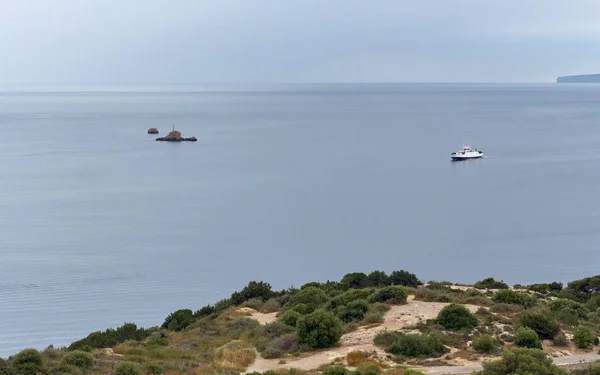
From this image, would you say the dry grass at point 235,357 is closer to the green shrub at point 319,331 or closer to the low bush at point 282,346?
the low bush at point 282,346

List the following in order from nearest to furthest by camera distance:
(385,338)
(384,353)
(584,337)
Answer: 1. (384,353)
2. (584,337)
3. (385,338)

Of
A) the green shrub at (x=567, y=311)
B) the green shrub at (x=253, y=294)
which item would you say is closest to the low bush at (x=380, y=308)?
the green shrub at (x=567, y=311)

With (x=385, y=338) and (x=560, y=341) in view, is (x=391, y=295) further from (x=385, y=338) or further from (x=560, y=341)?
(x=560, y=341)

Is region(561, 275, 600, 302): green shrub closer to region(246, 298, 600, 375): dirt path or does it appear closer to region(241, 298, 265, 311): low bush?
region(246, 298, 600, 375): dirt path

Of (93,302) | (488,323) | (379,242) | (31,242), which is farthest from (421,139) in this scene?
(488,323)

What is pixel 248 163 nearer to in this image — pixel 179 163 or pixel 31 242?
pixel 179 163

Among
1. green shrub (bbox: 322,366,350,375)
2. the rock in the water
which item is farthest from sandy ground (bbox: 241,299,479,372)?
the rock in the water

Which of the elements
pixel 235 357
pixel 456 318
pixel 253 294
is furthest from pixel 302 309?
pixel 253 294
